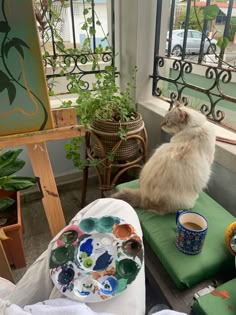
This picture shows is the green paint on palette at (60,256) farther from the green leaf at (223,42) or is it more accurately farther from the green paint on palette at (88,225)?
the green leaf at (223,42)

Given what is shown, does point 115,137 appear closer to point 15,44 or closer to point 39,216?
point 15,44

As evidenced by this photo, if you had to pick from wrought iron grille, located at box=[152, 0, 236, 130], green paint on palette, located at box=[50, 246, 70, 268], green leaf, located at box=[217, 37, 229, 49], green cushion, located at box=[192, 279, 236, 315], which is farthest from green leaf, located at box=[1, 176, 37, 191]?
green leaf, located at box=[217, 37, 229, 49]

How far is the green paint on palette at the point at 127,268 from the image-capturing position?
557mm

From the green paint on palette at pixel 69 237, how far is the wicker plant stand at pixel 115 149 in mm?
688

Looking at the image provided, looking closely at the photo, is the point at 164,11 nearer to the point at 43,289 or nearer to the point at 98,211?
the point at 98,211

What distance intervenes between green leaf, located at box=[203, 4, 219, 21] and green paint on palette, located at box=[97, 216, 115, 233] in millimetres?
1062

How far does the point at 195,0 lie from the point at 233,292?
1357 millimetres

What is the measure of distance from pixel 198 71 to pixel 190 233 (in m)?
0.98

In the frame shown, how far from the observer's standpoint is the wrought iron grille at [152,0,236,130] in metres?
1.20

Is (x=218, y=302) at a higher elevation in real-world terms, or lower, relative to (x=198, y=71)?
lower

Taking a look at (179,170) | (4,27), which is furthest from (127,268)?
(4,27)

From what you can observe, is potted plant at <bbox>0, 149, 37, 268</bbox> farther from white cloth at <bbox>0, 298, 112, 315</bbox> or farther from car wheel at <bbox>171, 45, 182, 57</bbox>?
car wheel at <bbox>171, 45, 182, 57</bbox>

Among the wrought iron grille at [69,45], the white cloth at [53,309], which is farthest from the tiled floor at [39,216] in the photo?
the wrought iron grille at [69,45]

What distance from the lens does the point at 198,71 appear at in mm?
1355
